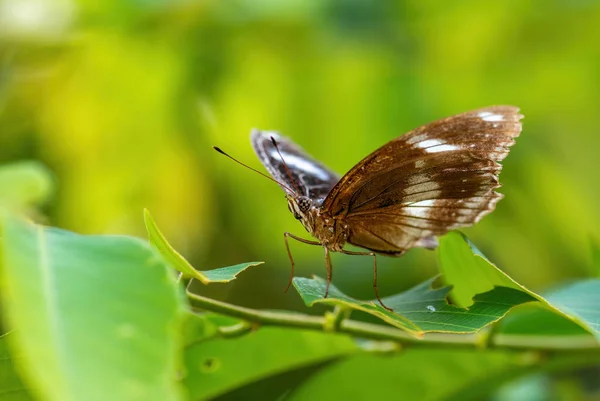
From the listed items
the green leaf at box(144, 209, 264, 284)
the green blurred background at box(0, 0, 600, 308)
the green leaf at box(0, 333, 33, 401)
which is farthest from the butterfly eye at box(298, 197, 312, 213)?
the green blurred background at box(0, 0, 600, 308)

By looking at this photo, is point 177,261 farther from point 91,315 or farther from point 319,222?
point 319,222

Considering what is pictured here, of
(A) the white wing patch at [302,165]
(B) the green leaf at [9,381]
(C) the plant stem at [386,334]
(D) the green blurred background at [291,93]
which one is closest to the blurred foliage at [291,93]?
(D) the green blurred background at [291,93]

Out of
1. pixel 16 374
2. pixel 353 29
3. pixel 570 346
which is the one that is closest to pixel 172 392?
pixel 16 374

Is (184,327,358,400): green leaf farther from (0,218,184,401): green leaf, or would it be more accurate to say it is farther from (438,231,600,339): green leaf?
(0,218,184,401): green leaf

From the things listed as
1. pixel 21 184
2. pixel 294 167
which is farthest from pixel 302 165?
pixel 21 184

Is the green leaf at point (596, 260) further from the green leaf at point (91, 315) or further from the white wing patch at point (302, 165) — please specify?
the green leaf at point (91, 315)

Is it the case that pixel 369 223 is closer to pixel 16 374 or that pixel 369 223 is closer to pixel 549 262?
pixel 16 374
